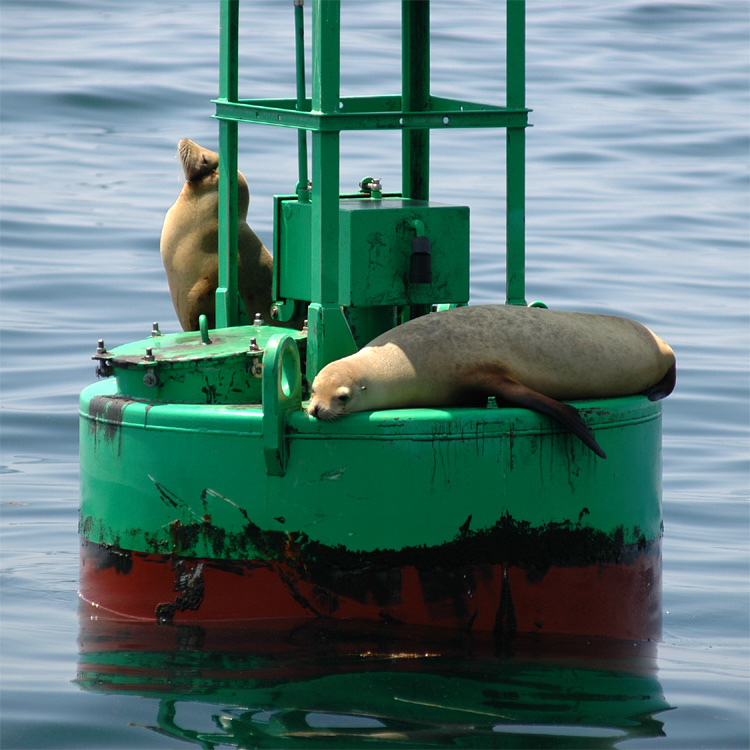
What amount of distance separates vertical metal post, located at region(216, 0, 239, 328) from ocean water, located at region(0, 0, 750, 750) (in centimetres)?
147

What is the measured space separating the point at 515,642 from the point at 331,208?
1.78m

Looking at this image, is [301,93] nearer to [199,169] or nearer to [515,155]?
[199,169]

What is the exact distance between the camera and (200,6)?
28.3 m

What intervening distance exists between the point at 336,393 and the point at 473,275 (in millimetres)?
8632

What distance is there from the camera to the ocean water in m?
5.88

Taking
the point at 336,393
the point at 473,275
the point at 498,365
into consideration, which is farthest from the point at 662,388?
the point at 473,275

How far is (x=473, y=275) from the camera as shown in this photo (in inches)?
569

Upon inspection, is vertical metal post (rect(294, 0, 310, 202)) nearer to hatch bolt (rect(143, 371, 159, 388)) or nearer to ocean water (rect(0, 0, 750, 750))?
hatch bolt (rect(143, 371, 159, 388))

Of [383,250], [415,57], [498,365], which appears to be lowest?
[498,365]

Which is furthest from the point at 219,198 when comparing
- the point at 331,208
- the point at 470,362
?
the point at 470,362

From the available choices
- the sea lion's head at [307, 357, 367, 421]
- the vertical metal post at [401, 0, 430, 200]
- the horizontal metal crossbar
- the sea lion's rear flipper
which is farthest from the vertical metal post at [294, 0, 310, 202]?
the sea lion's rear flipper

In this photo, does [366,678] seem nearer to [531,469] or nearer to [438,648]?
[438,648]

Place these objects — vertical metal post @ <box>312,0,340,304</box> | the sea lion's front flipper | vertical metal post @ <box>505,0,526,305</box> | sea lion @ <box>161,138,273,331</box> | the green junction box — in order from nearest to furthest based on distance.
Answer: the sea lion's front flipper → vertical metal post @ <box>312,0,340,304</box> → the green junction box → vertical metal post @ <box>505,0,526,305</box> → sea lion @ <box>161,138,273,331</box>

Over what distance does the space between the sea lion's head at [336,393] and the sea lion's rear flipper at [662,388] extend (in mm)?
1233
